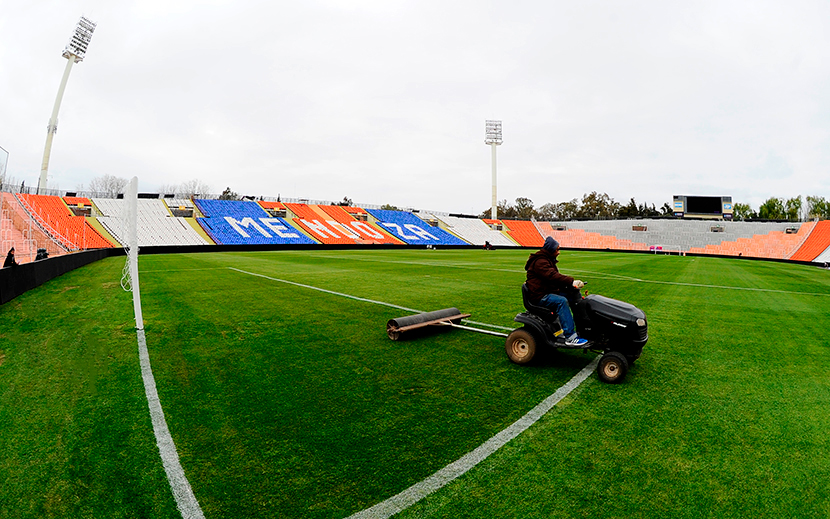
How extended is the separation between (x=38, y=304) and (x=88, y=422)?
26.3 ft

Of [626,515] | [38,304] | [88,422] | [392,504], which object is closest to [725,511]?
[626,515]

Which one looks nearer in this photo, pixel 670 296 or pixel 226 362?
pixel 226 362

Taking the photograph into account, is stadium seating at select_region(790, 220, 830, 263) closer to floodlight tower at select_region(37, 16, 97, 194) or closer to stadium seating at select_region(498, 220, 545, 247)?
stadium seating at select_region(498, 220, 545, 247)

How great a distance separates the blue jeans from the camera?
466 centimetres

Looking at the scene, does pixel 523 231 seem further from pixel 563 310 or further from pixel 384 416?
pixel 384 416

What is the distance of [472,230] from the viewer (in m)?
69.4

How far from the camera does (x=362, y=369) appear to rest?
4.85 m

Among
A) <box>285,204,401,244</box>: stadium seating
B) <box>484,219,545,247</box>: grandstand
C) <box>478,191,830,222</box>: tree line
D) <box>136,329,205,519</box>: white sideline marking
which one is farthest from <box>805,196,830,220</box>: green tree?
<box>136,329,205,519</box>: white sideline marking

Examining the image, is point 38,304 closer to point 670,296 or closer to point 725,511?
point 725,511

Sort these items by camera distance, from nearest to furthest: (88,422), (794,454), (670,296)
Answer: (794,454) < (88,422) < (670,296)

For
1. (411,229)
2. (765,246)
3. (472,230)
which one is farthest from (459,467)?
(765,246)

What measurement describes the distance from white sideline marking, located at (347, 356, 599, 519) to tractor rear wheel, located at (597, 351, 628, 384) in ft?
2.38

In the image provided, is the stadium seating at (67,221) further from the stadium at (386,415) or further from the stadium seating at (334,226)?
the stadium at (386,415)

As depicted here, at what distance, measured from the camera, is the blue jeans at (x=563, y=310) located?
15.3 feet
